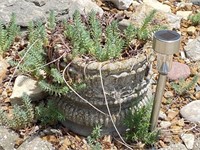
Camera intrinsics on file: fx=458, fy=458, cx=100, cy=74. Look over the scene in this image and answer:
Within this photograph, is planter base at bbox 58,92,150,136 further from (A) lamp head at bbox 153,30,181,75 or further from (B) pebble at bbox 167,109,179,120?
(A) lamp head at bbox 153,30,181,75

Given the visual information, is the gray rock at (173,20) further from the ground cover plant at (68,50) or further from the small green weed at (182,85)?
the ground cover plant at (68,50)

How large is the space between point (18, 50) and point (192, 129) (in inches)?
53.3

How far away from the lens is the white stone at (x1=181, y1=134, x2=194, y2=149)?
9.02 feet

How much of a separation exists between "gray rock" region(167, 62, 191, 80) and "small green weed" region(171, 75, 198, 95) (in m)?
0.07

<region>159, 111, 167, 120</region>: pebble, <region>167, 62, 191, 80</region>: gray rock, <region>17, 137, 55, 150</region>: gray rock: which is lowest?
<region>17, 137, 55, 150</region>: gray rock

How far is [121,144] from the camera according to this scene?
8.89 feet

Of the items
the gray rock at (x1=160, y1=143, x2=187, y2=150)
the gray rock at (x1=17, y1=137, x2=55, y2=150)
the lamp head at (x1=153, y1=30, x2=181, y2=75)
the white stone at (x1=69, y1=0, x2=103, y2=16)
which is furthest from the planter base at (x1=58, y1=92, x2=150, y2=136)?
the white stone at (x1=69, y1=0, x2=103, y2=16)

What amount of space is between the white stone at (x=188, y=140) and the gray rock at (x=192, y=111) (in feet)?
0.45

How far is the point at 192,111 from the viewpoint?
2.94 m

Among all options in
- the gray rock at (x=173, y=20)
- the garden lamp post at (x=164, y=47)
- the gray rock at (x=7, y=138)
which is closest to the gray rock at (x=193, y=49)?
the gray rock at (x=173, y=20)

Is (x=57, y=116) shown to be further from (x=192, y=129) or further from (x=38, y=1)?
(x=38, y=1)

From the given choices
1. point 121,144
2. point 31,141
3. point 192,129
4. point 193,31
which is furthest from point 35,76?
point 193,31

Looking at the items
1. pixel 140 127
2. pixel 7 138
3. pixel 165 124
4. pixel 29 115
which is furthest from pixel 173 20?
pixel 7 138

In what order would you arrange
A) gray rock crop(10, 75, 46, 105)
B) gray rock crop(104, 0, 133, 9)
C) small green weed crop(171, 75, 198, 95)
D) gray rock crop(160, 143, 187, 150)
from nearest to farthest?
gray rock crop(160, 143, 187, 150)
gray rock crop(10, 75, 46, 105)
small green weed crop(171, 75, 198, 95)
gray rock crop(104, 0, 133, 9)
